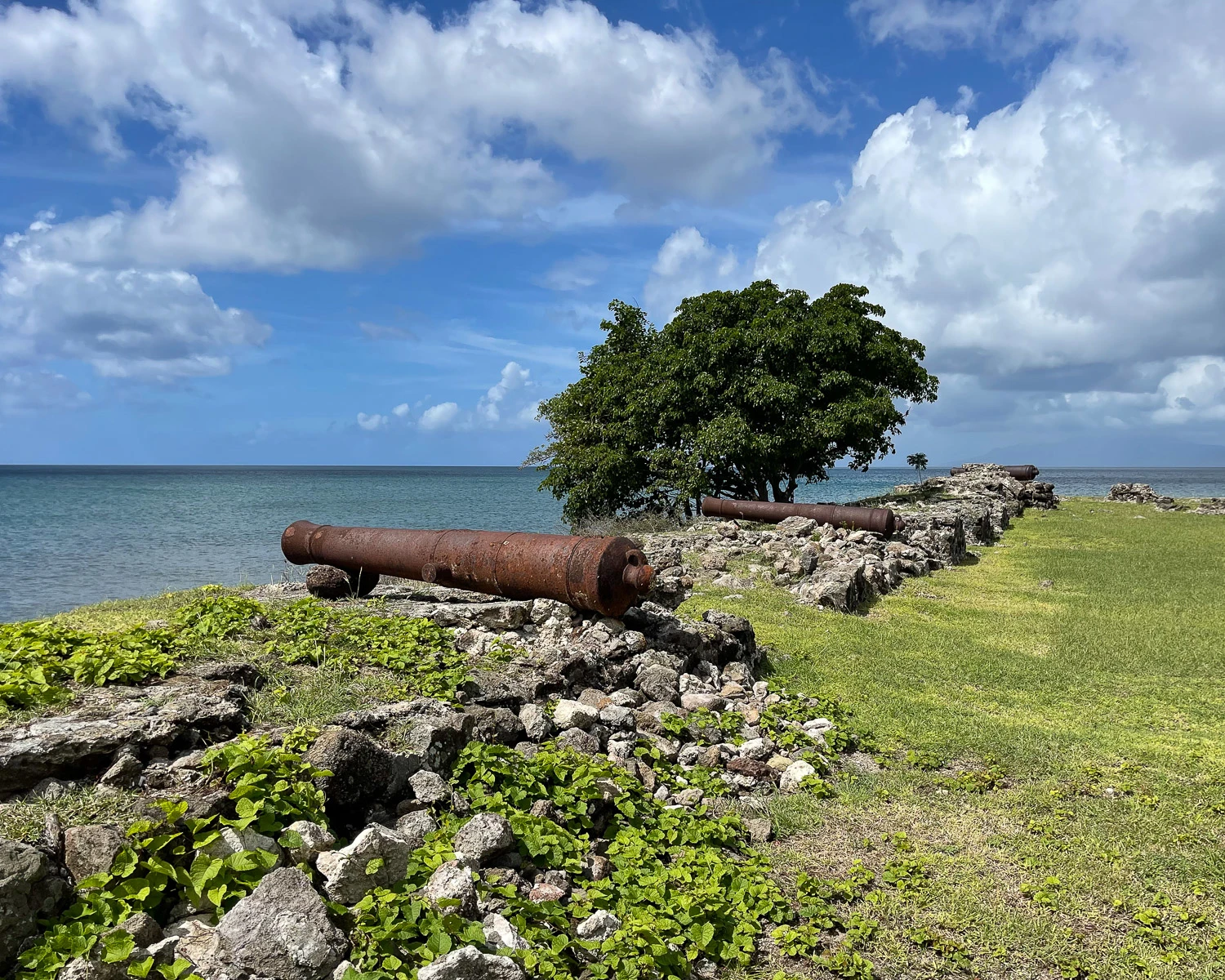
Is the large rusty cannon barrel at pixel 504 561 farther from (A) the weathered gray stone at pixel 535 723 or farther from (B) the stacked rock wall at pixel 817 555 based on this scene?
(B) the stacked rock wall at pixel 817 555

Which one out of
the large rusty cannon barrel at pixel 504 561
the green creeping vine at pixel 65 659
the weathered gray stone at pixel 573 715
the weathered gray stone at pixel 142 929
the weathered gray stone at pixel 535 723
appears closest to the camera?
the weathered gray stone at pixel 142 929

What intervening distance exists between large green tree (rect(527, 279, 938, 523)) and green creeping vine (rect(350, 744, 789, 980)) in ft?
57.7

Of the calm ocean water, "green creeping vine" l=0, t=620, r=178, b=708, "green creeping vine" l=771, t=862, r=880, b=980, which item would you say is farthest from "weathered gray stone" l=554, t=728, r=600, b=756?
the calm ocean water

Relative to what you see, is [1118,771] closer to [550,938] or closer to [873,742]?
[873,742]

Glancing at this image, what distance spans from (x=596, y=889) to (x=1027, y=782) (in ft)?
12.7

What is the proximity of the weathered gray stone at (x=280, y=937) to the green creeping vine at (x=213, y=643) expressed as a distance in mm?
2457

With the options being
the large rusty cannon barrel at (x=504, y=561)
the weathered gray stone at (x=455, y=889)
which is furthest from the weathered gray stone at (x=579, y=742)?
the large rusty cannon barrel at (x=504, y=561)

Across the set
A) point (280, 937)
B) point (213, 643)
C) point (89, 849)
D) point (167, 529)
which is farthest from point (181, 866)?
→ point (167, 529)

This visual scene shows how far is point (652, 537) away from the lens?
56.6ft

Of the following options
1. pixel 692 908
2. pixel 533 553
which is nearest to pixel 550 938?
pixel 692 908

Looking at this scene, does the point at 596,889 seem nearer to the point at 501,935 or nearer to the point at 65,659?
the point at 501,935

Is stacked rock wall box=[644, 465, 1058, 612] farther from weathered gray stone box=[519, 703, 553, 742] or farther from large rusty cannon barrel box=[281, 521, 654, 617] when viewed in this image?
weathered gray stone box=[519, 703, 553, 742]

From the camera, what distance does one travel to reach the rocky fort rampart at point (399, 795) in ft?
10.0

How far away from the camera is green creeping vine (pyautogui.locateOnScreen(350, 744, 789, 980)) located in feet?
10.6
